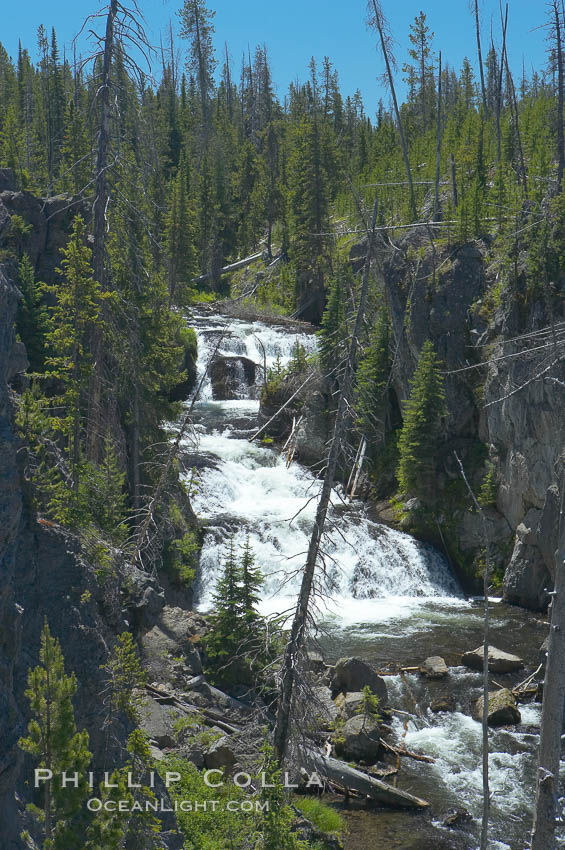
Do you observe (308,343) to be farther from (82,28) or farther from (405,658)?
(82,28)

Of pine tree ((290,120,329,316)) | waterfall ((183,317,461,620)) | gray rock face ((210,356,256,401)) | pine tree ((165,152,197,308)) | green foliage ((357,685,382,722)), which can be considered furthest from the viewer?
pine tree ((290,120,329,316))

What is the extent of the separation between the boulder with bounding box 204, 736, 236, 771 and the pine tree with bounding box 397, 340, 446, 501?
54.2 ft

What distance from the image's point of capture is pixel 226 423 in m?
36.2

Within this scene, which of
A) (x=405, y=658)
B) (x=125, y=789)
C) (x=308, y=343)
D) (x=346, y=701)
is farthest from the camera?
(x=308, y=343)

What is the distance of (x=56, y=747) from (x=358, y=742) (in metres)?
11.2

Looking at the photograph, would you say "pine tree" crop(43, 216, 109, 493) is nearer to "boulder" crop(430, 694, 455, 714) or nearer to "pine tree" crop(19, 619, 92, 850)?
"pine tree" crop(19, 619, 92, 850)

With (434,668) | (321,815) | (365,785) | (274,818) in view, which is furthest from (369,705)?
(274,818)

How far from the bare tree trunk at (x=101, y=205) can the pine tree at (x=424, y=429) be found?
49.5ft

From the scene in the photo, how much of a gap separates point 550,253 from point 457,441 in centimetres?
832

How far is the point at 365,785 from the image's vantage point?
591 inches

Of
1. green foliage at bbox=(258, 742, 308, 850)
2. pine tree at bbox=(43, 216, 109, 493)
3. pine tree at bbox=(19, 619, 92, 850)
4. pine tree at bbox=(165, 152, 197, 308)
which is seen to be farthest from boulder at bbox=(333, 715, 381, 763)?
pine tree at bbox=(165, 152, 197, 308)

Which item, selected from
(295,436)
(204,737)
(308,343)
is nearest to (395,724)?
(204,737)

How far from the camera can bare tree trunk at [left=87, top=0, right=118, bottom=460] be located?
1441 cm

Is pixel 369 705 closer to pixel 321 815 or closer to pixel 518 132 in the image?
pixel 321 815
